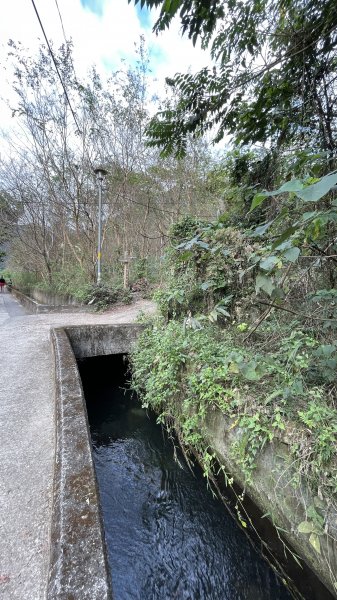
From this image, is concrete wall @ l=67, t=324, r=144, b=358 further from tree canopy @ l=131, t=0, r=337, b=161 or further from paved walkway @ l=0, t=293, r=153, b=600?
tree canopy @ l=131, t=0, r=337, b=161

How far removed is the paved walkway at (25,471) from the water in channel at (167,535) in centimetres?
101

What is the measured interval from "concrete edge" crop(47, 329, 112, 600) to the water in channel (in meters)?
1.07

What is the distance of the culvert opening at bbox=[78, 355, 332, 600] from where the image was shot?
6.15 feet

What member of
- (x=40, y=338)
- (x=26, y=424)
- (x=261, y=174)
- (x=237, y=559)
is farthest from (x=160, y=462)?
(x=261, y=174)

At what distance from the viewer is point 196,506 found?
8.11 ft

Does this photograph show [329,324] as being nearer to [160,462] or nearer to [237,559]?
[237,559]

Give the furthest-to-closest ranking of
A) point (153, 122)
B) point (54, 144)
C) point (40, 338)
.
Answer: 1. point (54, 144)
2. point (40, 338)
3. point (153, 122)

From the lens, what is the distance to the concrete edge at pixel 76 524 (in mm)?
918

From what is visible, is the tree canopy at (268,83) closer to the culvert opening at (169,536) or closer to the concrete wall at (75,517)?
the concrete wall at (75,517)

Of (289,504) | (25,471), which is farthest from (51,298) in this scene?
(289,504)

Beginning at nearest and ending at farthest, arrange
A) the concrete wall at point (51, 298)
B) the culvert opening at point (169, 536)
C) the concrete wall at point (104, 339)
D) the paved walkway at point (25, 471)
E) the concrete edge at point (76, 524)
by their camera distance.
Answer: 1. the concrete edge at point (76, 524)
2. the paved walkway at point (25, 471)
3. the culvert opening at point (169, 536)
4. the concrete wall at point (104, 339)
5. the concrete wall at point (51, 298)

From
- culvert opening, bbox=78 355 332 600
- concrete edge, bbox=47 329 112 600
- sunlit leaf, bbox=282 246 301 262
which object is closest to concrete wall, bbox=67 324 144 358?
culvert opening, bbox=78 355 332 600

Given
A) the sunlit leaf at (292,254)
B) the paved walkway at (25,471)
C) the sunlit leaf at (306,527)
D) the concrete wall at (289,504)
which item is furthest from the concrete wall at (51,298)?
the sunlit leaf at (292,254)

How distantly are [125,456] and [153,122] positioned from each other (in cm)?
398
